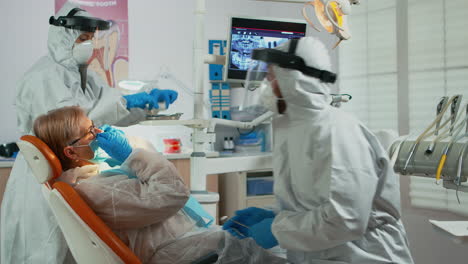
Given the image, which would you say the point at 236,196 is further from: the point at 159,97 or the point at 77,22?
the point at 77,22

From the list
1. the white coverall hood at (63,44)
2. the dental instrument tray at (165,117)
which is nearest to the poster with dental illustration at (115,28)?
the white coverall hood at (63,44)

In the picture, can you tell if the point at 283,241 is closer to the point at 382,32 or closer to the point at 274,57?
the point at 274,57

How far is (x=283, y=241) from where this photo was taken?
4.59ft

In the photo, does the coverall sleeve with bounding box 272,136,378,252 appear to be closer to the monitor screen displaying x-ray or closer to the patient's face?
the patient's face

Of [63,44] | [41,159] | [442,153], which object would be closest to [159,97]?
[63,44]

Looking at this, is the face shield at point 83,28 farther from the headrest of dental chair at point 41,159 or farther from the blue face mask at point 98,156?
the headrest of dental chair at point 41,159

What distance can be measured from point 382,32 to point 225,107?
54.4 inches

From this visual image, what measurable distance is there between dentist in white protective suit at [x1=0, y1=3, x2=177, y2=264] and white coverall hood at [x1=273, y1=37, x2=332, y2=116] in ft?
3.54

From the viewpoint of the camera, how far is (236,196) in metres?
3.94

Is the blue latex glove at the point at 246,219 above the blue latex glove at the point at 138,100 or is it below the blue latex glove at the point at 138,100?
below

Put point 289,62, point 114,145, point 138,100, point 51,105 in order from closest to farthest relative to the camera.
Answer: point 289,62 → point 114,145 → point 51,105 → point 138,100

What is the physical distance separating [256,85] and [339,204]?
1.59 ft

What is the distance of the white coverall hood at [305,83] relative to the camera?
140 cm

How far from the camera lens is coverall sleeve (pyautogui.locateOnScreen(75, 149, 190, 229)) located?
5.08 feet
